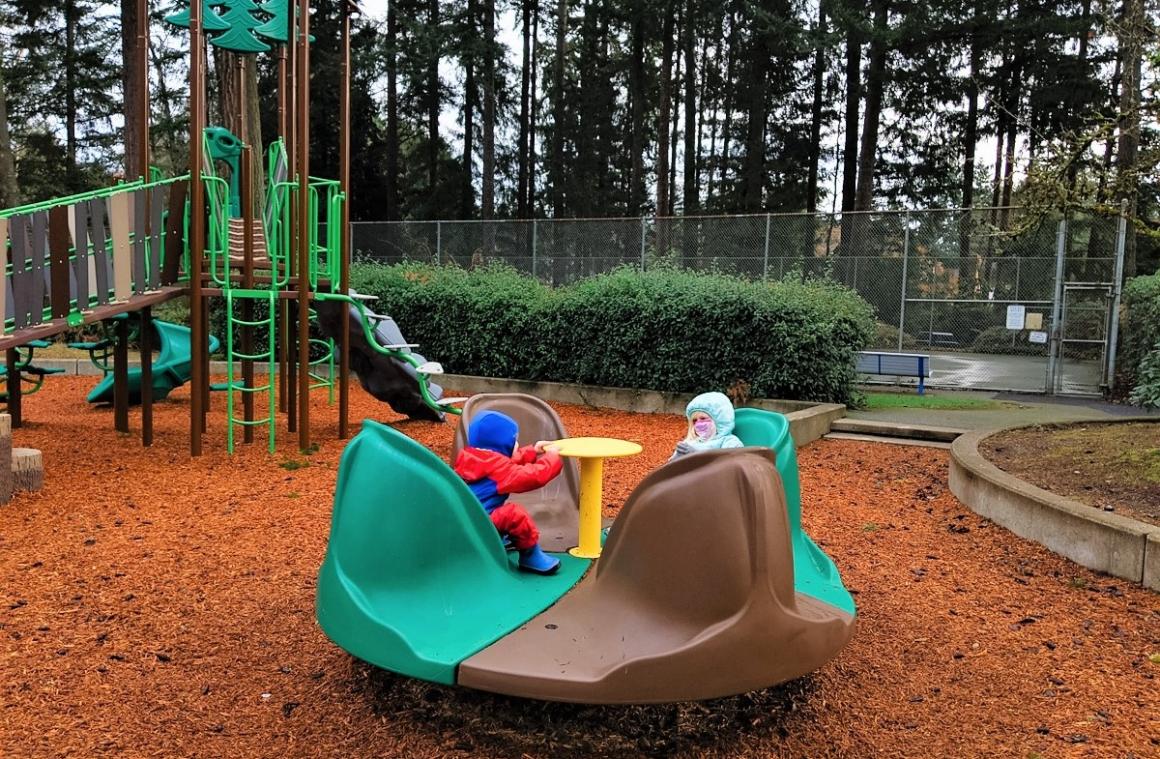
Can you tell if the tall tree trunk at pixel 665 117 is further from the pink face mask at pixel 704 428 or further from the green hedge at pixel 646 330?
the pink face mask at pixel 704 428

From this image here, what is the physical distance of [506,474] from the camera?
333 centimetres

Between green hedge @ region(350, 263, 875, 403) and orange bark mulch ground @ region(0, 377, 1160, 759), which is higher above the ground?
green hedge @ region(350, 263, 875, 403)

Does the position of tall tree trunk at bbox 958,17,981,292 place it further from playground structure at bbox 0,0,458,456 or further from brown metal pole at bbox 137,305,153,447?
brown metal pole at bbox 137,305,153,447

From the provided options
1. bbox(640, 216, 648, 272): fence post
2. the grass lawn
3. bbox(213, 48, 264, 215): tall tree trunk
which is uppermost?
bbox(213, 48, 264, 215): tall tree trunk

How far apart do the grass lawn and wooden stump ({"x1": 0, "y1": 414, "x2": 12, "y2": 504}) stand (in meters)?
8.84

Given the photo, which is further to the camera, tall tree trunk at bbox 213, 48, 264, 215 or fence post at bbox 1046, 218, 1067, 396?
fence post at bbox 1046, 218, 1067, 396

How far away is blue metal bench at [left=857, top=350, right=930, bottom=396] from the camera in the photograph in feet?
40.2

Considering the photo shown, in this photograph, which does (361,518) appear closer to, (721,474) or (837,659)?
(721,474)

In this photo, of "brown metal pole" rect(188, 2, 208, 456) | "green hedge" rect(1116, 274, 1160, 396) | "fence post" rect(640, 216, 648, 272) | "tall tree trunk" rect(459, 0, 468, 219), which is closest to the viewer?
"brown metal pole" rect(188, 2, 208, 456)

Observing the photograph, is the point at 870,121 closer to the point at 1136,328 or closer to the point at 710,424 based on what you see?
the point at 1136,328

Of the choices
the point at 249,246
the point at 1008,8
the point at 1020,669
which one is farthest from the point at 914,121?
the point at 1020,669

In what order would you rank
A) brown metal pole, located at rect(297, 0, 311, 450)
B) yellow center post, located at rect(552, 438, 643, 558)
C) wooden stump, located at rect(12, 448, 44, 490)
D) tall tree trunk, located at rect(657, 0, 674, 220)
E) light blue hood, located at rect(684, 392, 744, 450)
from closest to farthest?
yellow center post, located at rect(552, 438, 643, 558), light blue hood, located at rect(684, 392, 744, 450), wooden stump, located at rect(12, 448, 44, 490), brown metal pole, located at rect(297, 0, 311, 450), tall tree trunk, located at rect(657, 0, 674, 220)

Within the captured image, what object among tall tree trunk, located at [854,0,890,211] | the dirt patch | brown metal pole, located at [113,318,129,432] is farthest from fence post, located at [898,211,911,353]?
tall tree trunk, located at [854,0,890,211]

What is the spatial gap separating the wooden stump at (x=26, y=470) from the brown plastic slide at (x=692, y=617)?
15.5ft
